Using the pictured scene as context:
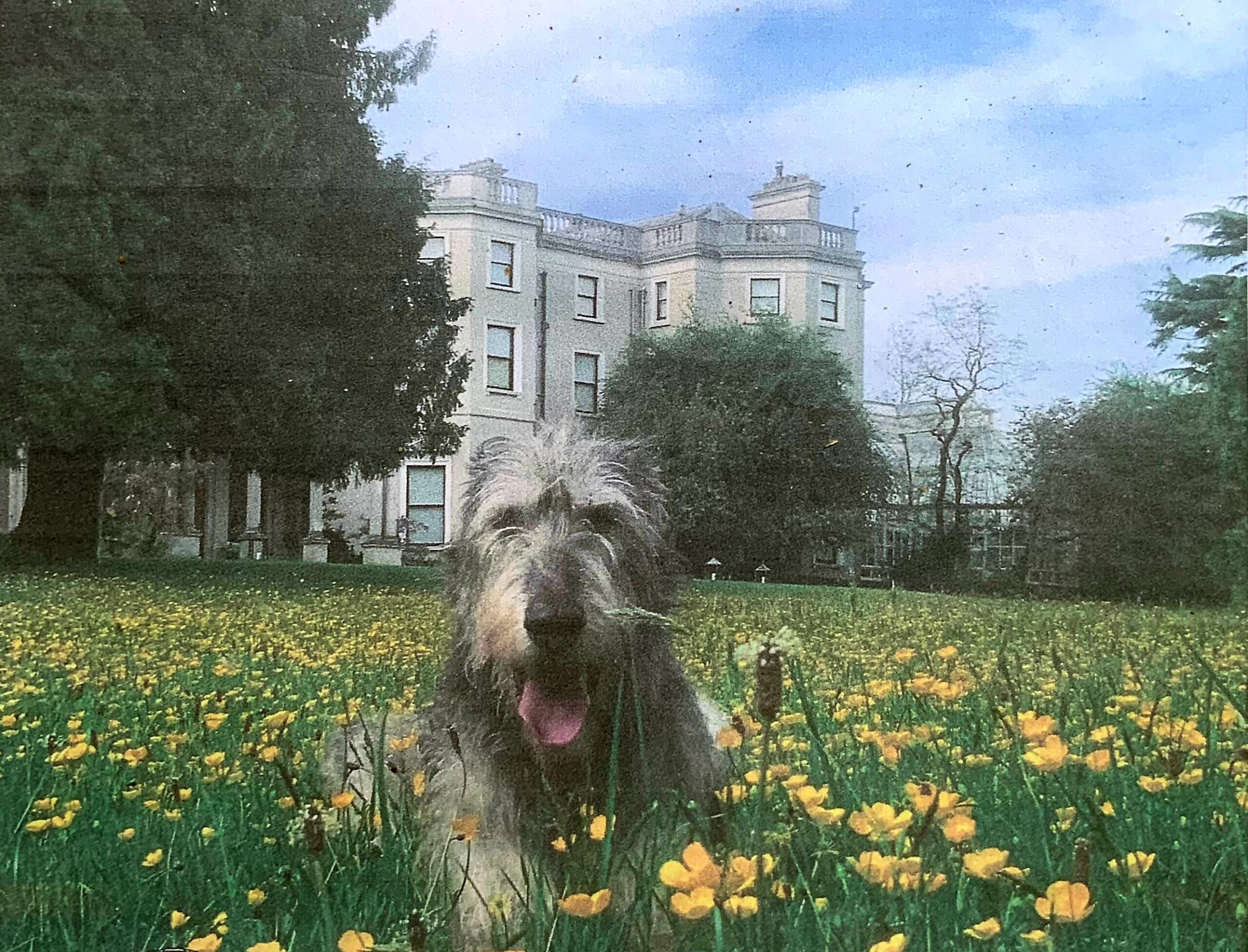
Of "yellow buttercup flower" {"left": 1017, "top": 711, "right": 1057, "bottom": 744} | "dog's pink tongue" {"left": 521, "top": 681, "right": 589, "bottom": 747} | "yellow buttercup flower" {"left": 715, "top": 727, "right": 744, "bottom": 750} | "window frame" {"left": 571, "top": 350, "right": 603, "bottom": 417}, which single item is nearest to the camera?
"yellow buttercup flower" {"left": 1017, "top": 711, "right": 1057, "bottom": 744}

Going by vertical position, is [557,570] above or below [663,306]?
below

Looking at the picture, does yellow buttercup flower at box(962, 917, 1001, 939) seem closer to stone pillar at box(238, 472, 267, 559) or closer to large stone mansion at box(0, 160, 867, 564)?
A: large stone mansion at box(0, 160, 867, 564)

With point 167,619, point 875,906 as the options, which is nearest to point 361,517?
point 167,619

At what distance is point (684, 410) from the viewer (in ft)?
8.93

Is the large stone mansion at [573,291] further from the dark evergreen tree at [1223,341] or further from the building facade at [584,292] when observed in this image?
the dark evergreen tree at [1223,341]

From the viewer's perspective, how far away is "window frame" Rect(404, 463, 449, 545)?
262cm

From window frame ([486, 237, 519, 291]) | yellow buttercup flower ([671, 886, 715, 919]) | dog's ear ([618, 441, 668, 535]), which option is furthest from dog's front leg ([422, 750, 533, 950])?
window frame ([486, 237, 519, 291])

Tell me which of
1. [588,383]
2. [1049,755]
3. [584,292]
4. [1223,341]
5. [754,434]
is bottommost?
[1049,755]

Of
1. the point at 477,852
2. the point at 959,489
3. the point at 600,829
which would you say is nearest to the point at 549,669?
the point at 600,829

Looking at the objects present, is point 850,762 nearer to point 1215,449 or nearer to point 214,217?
point 1215,449

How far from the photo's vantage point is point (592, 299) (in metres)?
2.80

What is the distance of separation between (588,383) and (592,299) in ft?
0.83

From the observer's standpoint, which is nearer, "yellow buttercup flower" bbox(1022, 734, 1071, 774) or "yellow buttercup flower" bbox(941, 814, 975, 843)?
"yellow buttercup flower" bbox(941, 814, 975, 843)

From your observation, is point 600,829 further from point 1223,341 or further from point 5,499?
point 5,499
